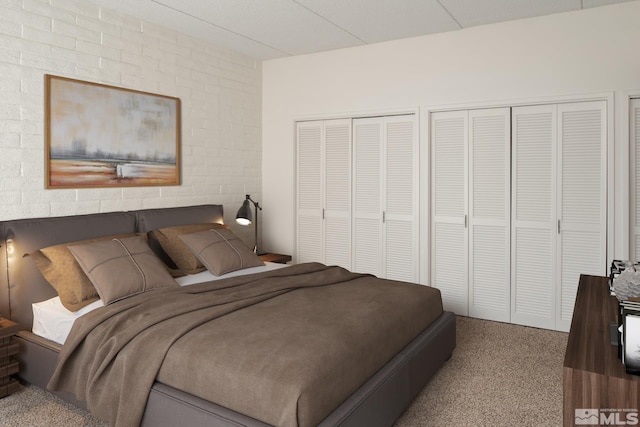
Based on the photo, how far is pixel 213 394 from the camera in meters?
1.88

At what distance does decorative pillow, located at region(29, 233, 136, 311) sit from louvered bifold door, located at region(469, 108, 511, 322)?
3.12 metres

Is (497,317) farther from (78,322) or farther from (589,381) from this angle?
(78,322)

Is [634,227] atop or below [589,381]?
atop

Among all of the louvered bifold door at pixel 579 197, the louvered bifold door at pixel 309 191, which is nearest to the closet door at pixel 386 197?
the louvered bifold door at pixel 309 191

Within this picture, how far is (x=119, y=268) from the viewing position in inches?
112

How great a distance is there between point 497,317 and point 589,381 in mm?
2861

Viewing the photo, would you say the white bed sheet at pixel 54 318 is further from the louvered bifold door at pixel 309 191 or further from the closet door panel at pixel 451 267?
the closet door panel at pixel 451 267

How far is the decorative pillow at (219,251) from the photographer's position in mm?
3484

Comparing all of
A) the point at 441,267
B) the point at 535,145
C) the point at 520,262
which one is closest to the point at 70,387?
the point at 441,267

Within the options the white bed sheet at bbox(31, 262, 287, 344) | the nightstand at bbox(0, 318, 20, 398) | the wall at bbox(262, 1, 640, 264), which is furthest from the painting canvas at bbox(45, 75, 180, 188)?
the wall at bbox(262, 1, 640, 264)

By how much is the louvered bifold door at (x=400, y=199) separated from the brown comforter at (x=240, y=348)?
168 centimetres

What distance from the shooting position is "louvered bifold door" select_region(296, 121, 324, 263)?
501 cm

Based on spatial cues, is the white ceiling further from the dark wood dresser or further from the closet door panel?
the dark wood dresser

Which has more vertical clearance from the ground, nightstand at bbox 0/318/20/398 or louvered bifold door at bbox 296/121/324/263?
louvered bifold door at bbox 296/121/324/263
